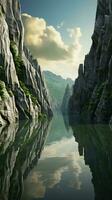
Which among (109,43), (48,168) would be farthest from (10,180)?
(109,43)

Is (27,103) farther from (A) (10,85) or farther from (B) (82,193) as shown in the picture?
(B) (82,193)

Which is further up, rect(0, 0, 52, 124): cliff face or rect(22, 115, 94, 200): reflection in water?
rect(0, 0, 52, 124): cliff face

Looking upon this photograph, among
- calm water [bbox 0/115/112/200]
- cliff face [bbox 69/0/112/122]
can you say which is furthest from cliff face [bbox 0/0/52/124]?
calm water [bbox 0/115/112/200]

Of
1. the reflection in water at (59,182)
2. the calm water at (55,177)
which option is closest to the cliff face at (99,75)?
the calm water at (55,177)

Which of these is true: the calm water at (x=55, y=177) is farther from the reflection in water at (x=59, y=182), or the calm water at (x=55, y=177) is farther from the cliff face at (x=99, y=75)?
the cliff face at (x=99, y=75)

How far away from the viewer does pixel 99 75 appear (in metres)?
92.1

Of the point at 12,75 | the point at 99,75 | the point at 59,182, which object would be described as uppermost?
the point at 99,75

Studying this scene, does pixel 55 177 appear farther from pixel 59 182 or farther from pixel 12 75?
pixel 12 75

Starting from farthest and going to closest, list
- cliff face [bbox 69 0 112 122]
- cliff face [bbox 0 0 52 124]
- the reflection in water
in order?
cliff face [bbox 69 0 112 122]
cliff face [bbox 0 0 52 124]
the reflection in water

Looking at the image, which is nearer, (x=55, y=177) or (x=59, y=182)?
(x=59, y=182)

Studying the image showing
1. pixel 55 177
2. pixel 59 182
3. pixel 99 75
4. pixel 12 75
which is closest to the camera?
pixel 59 182

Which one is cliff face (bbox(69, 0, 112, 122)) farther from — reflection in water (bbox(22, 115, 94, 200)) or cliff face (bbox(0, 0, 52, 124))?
reflection in water (bbox(22, 115, 94, 200))

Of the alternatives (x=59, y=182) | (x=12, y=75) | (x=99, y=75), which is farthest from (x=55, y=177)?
(x=99, y=75)

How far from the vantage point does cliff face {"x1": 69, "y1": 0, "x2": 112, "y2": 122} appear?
6675cm
